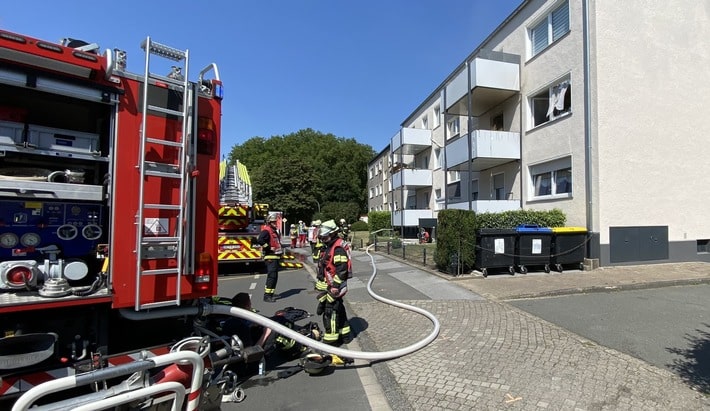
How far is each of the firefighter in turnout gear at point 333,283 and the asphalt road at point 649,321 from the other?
3298mm

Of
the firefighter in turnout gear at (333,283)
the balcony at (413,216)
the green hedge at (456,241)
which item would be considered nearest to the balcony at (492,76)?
the green hedge at (456,241)

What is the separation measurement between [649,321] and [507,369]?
3.28m

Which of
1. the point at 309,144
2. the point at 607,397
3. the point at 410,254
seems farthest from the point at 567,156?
the point at 309,144

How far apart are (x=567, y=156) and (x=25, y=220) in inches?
533

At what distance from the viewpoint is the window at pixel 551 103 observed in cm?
1281

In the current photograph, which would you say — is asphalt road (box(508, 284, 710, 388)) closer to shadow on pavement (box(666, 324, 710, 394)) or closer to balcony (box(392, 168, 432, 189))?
shadow on pavement (box(666, 324, 710, 394))

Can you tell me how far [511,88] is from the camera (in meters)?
15.2

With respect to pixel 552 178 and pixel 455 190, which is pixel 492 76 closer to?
pixel 552 178

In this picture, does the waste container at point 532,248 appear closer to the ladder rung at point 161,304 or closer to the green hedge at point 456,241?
the green hedge at point 456,241

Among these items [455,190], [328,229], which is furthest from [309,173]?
[328,229]

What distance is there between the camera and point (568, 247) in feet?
35.0

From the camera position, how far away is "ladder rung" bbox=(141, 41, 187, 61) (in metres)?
3.10

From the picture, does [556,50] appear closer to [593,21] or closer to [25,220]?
[593,21]

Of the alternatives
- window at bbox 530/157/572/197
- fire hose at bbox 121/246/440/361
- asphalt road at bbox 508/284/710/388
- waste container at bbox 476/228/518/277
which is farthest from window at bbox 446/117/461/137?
fire hose at bbox 121/246/440/361
